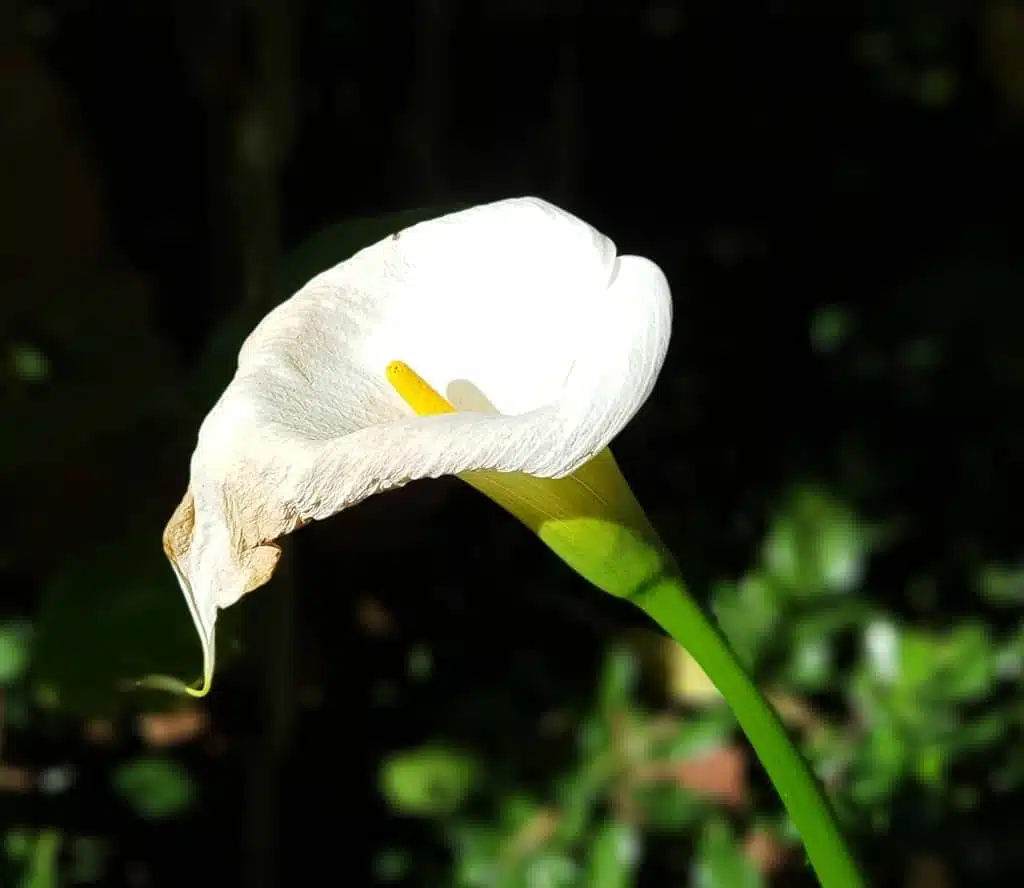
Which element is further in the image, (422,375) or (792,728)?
(792,728)

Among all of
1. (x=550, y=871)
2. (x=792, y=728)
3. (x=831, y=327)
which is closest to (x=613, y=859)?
(x=550, y=871)

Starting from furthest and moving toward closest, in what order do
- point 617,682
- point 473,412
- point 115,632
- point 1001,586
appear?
point 1001,586 < point 617,682 < point 115,632 < point 473,412

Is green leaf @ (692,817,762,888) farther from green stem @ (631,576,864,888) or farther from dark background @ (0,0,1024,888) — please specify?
green stem @ (631,576,864,888)

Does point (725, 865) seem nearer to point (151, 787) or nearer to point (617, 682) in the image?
point (617, 682)

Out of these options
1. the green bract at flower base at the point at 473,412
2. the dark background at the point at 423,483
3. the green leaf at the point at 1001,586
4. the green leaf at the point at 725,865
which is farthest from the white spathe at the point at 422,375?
the green leaf at the point at 1001,586

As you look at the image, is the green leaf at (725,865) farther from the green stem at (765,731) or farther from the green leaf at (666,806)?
the green stem at (765,731)

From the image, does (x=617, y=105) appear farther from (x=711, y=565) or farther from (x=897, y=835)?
(x=897, y=835)
